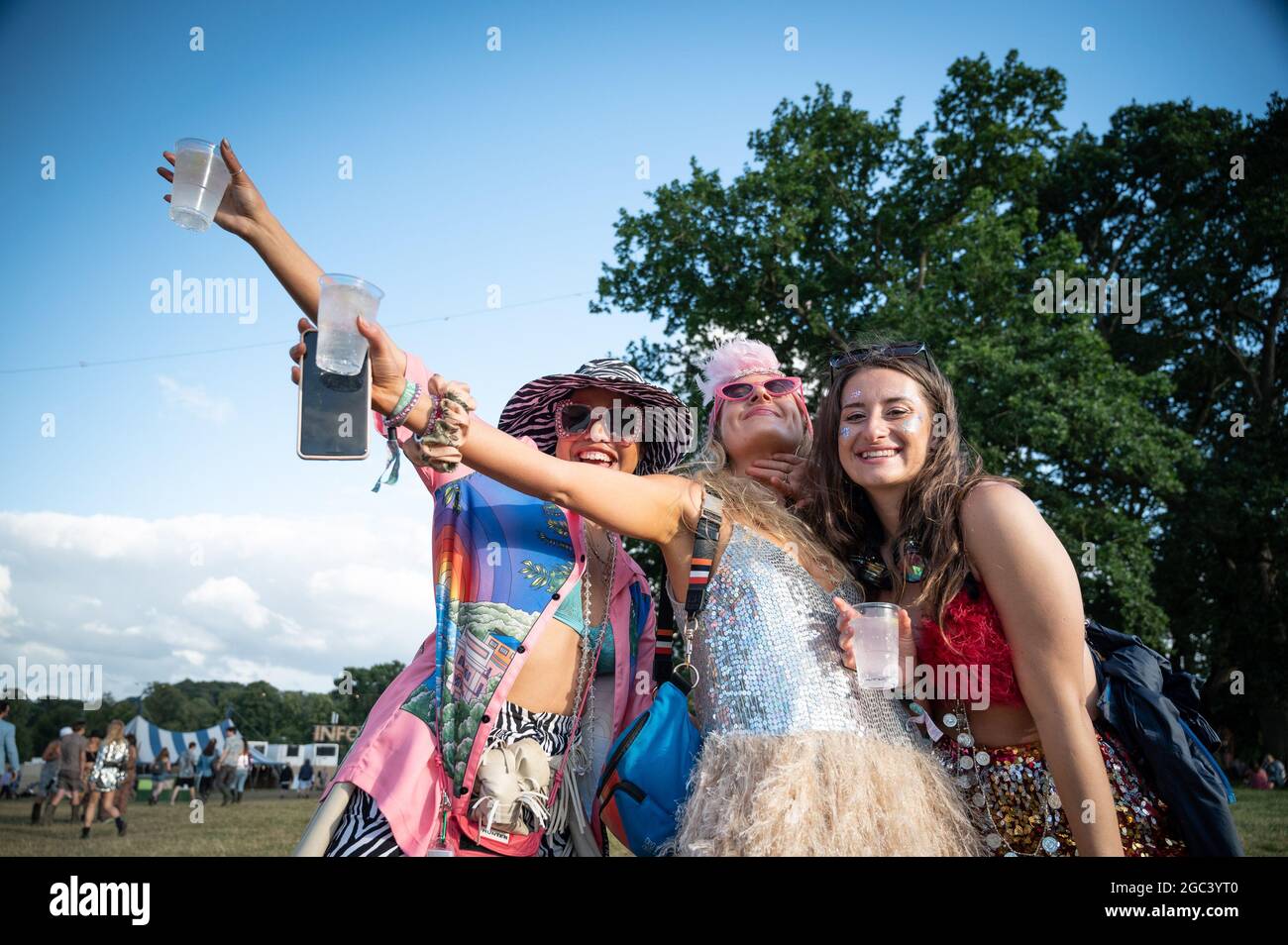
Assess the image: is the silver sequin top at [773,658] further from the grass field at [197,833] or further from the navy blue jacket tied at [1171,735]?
the grass field at [197,833]

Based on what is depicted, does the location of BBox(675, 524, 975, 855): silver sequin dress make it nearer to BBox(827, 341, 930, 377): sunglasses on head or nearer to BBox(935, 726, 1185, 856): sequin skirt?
BBox(935, 726, 1185, 856): sequin skirt

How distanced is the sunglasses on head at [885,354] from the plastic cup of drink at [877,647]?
82 cm

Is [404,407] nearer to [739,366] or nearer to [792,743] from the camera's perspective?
[792,743]

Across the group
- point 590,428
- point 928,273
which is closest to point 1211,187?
point 928,273

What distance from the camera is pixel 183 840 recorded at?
10594 millimetres

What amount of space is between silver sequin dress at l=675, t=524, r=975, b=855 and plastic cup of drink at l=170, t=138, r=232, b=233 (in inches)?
66.3

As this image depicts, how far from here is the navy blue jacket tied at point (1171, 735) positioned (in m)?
2.35

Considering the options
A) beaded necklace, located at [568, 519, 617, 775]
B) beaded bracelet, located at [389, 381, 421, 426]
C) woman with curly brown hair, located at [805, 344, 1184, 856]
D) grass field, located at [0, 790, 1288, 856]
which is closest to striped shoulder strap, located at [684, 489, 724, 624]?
woman with curly brown hair, located at [805, 344, 1184, 856]

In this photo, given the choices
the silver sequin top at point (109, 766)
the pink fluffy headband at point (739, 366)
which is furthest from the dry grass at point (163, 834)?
the pink fluffy headband at point (739, 366)

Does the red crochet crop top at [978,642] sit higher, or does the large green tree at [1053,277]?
the large green tree at [1053,277]

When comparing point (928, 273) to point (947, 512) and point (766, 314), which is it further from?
point (947, 512)

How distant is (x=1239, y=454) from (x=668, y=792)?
21.3 m

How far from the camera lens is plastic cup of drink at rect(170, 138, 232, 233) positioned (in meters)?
2.30

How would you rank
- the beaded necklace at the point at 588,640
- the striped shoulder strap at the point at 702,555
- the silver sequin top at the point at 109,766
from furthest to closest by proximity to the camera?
the silver sequin top at the point at 109,766, the beaded necklace at the point at 588,640, the striped shoulder strap at the point at 702,555
